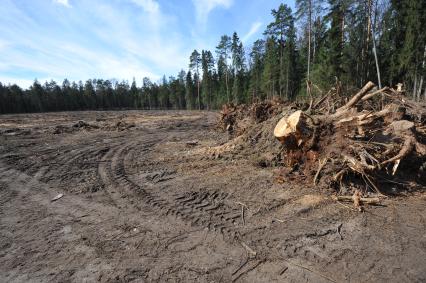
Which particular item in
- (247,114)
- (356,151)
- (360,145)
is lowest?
(356,151)

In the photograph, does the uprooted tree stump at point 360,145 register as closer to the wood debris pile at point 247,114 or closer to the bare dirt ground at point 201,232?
the bare dirt ground at point 201,232

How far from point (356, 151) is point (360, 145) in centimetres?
Answer: 16

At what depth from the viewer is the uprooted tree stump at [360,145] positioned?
4.88 m

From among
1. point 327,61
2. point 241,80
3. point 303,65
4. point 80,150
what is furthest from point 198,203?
point 241,80

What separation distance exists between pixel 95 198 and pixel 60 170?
3.07m

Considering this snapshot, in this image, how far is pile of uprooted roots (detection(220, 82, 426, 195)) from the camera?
192 inches

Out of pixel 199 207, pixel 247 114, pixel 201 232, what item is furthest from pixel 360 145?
pixel 247 114

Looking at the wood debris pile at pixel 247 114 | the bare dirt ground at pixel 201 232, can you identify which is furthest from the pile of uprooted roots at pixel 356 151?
the wood debris pile at pixel 247 114

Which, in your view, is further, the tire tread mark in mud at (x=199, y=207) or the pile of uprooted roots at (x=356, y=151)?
the pile of uprooted roots at (x=356, y=151)

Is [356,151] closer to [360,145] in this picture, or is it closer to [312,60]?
[360,145]

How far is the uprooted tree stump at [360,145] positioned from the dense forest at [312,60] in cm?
264

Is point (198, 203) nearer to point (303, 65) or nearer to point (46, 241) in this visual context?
point (46, 241)

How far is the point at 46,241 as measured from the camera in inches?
150

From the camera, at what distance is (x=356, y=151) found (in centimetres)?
492
